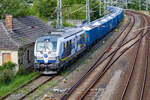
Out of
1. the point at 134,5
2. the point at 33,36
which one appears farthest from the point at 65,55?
the point at 134,5

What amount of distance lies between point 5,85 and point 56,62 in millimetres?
3903

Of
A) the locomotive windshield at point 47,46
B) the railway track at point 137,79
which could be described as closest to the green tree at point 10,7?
the locomotive windshield at point 47,46

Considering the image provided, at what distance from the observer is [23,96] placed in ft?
52.4

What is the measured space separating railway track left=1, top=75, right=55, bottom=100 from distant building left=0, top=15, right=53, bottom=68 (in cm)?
232

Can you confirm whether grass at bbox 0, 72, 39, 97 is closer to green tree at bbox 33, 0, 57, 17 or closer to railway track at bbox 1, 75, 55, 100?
railway track at bbox 1, 75, 55, 100

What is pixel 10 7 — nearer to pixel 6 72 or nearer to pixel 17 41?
pixel 17 41

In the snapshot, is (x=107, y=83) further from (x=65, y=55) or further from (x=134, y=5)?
(x=134, y=5)

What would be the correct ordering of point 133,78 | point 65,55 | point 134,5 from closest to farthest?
1. point 133,78
2. point 65,55
3. point 134,5

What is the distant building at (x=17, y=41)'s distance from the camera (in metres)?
21.0

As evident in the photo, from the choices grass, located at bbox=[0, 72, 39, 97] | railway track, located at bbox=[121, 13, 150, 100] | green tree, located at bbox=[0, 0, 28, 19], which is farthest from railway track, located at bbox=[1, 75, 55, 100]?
green tree, located at bbox=[0, 0, 28, 19]

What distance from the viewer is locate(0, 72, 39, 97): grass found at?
1744 centimetres

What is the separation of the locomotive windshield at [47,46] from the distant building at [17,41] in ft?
4.94

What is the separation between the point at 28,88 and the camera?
58.7 ft

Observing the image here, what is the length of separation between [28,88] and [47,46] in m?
3.90
